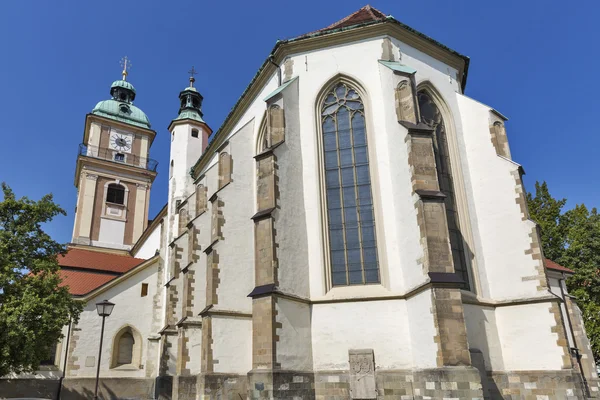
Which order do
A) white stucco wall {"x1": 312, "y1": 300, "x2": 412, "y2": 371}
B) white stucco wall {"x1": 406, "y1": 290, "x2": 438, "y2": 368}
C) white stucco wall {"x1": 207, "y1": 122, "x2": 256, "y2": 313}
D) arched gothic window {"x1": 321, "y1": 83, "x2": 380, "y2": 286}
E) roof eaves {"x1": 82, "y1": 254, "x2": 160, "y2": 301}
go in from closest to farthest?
white stucco wall {"x1": 406, "y1": 290, "x2": 438, "y2": 368}, white stucco wall {"x1": 312, "y1": 300, "x2": 412, "y2": 371}, arched gothic window {"x1": 321, "y1": 83, "x2": 380, "y2": 286}, white stucco wall {"x1": 207, "y1": 122, "x2": 256, "y2": 313}, roof eaves {"x1": 82, "y1": 254, "x2": 160, "y2": 301}

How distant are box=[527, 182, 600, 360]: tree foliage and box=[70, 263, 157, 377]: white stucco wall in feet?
69.4

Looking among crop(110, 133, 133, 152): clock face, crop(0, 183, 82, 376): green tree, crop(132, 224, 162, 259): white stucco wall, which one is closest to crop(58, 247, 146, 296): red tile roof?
crop(132, 224, 162, 259): white stucco wall

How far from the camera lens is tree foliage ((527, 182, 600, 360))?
2372 centimetres

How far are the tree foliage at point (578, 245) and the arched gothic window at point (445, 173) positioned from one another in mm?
14366

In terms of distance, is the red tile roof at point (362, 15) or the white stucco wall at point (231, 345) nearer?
the white stucco wall at point (231, 345)

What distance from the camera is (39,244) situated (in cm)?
1631

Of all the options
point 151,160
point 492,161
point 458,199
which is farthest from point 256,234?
point 151,160

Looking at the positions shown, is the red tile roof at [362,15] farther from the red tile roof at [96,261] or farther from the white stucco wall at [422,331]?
the red tile roof at [96,261]

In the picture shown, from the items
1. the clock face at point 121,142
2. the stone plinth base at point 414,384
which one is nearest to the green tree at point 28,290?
A: the stone plinth base at point 414,384

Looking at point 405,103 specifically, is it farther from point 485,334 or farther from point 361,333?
point 485,334

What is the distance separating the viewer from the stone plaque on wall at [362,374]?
11688 millimetres

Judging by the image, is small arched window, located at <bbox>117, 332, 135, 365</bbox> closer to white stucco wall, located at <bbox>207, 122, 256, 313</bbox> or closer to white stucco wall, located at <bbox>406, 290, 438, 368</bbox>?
white stucco wall, located at <bbox>207, 122, 256, 313</bbox>

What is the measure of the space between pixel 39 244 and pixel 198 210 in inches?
A: 255

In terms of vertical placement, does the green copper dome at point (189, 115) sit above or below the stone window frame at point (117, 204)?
above
